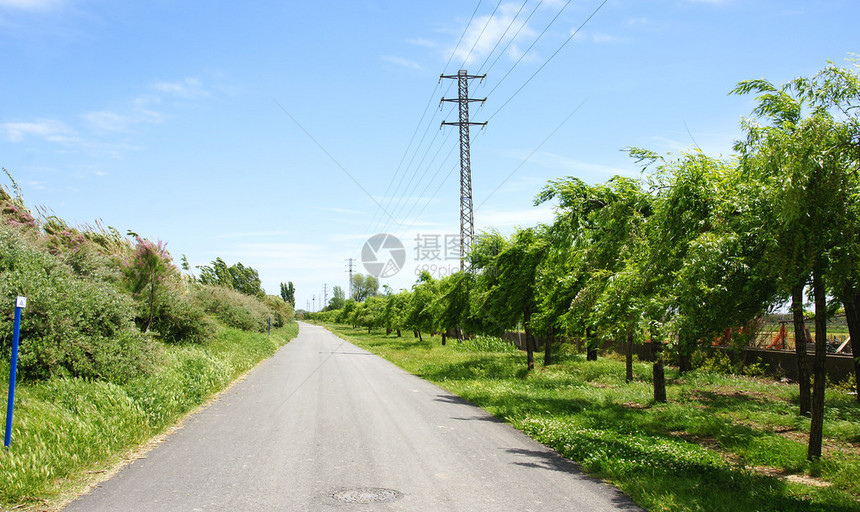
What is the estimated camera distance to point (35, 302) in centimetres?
1004

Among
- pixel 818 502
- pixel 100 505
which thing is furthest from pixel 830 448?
pixel 100 505

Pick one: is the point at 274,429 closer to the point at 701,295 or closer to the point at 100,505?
the point at 100,505

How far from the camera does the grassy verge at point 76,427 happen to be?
5.72 m

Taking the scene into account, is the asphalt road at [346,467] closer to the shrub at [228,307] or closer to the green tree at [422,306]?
the shrub at [228,307]

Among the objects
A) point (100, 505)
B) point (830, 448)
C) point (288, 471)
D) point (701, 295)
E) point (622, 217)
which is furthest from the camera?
point (622, 217)

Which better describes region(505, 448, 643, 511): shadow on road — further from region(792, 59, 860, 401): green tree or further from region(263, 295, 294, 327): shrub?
region(263, 295, 294, 327): shrub

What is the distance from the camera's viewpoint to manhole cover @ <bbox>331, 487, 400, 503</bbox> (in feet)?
19.2

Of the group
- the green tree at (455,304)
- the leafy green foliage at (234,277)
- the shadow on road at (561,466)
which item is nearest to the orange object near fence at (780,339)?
the green tree at (455,304)

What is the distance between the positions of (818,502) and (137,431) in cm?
914

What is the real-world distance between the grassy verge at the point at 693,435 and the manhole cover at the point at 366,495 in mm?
2806

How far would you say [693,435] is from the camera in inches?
415

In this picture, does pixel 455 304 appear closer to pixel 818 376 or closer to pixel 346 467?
pixel 818 376

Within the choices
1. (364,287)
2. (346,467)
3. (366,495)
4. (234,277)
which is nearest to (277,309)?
(234,277)

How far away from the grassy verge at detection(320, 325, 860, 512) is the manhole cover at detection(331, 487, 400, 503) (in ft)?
9.21
